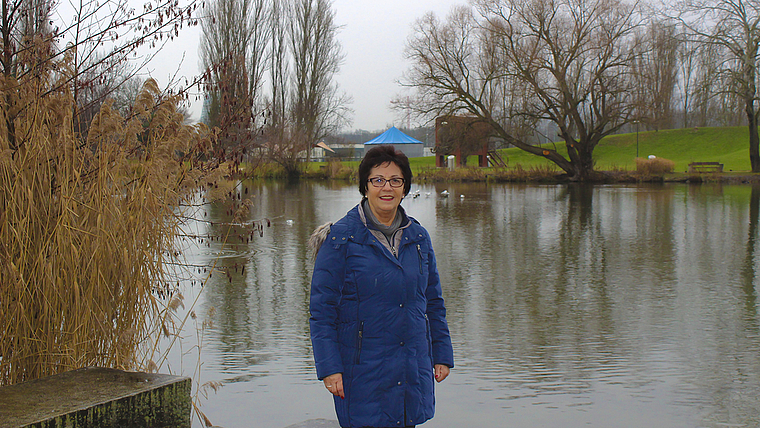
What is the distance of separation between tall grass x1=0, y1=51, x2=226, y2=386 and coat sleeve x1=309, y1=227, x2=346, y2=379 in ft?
4.11

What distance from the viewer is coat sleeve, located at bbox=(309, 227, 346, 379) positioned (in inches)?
106

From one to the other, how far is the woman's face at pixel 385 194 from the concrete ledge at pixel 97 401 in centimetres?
123

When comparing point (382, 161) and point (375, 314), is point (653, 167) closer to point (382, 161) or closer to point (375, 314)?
point (382, 161)

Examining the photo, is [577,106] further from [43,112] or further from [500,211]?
[43,112]

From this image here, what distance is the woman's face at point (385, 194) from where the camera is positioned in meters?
2.85

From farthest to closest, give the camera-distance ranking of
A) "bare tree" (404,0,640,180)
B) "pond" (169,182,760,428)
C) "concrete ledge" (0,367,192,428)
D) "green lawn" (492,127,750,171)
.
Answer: "green lawn" (492,127,750,171) → "bare tree" (404,0,640,180) → "pond" (169,182,760,428) → "concrete ledge" (0,367,192,428)

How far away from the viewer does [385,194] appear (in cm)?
286

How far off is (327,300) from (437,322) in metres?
0.50

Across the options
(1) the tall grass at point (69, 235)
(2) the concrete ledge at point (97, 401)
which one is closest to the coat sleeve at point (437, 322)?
(2) the concrete ledge at point (97, 401)

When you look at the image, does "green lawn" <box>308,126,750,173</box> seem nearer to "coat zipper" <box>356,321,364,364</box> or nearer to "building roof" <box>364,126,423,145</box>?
"building roof" <box>364,126,423,145</box>

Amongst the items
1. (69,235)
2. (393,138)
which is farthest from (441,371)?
(393,138)

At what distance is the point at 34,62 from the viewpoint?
3.82 metres

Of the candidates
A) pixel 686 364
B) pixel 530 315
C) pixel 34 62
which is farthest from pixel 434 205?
pixel 34 62

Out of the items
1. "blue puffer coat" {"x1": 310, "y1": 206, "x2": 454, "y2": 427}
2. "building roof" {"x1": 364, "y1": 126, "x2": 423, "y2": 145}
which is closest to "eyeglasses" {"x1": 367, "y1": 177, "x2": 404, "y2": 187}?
"blue puffer coat" {"x1": 310, "y1": 206, "x2": 454, "y2": 427}
